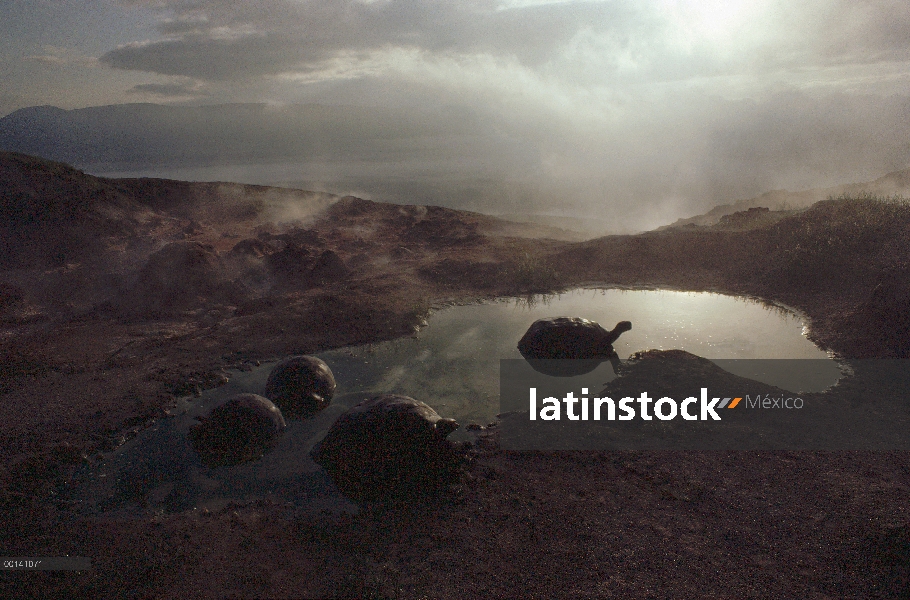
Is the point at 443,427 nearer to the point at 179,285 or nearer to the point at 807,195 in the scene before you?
the point at 179,285

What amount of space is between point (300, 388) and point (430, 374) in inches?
99.9

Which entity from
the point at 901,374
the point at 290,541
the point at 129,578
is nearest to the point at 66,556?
the point at 129,578

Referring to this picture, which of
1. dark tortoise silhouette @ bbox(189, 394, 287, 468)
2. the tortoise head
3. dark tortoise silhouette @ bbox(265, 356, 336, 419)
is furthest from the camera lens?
dark tortoise silhouette @ bbox(265, 356, 336, 419)

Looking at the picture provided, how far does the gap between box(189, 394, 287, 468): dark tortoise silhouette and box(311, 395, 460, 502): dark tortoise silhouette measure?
106 cm

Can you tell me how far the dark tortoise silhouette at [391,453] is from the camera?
24.3ft

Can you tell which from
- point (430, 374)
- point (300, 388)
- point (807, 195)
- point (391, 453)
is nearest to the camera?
point (391, 453)

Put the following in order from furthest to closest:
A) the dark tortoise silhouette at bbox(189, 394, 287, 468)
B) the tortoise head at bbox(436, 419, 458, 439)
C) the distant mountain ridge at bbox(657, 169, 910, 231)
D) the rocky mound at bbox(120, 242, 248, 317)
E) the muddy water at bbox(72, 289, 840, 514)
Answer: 1. the distant mountain ridge at bbox(657, 169, 910, 231)
2. the rocky mound at bbox(120, 242, 248, 317)
3. the dark tortoise silhouette at bbox(189, 394, 287, 468)
4. the tortoise head at bbox(436, 419, 458, 439)
5. the muddy water at bbox(72, 289, 840, 514)

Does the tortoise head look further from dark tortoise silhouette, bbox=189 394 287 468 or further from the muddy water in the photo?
dark tortoise silhouette, bbox=189 394 287 468

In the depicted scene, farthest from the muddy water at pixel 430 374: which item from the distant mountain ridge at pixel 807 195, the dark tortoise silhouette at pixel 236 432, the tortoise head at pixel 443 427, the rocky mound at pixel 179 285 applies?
the distant mountain ridge at pixel 807 195

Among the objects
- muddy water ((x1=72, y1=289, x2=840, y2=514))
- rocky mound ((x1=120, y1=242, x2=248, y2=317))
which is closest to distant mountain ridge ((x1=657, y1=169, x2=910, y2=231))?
muddy water ((x1=72, y1=289, x2=840, y2=514))

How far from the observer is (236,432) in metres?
A: 8.27

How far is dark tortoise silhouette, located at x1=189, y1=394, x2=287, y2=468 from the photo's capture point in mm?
8156

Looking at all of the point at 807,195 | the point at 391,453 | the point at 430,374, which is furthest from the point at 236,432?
the point at 807,195

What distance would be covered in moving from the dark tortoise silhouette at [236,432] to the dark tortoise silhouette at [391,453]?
3.48 ft
